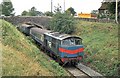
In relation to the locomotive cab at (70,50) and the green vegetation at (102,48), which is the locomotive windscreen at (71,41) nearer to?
the locomotive cab at (70,50)

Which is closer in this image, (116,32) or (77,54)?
(77,54)

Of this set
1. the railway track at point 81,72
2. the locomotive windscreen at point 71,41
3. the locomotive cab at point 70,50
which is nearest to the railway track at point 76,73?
the railway track at point 81,72

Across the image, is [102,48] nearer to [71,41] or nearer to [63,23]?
[71,41]

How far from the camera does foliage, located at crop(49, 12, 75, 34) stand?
3559 cm

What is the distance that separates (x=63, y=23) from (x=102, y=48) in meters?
13.2

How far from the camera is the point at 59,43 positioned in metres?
20.4

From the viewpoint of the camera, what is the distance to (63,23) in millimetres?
36156

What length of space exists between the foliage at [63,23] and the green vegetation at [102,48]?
1989 millimetres

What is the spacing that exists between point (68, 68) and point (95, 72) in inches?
96.0

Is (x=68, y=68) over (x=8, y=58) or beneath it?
beneath

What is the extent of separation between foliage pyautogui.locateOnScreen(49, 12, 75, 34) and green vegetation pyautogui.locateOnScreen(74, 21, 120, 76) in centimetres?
199

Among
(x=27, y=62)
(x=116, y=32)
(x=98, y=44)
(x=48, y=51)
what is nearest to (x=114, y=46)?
(x=98, y=44)

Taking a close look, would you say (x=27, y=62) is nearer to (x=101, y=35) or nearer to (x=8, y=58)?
(x=8, y=58)

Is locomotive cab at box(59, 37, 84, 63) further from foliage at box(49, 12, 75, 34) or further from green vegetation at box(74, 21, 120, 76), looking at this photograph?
foliage at box(49, 12, 75, 34)
